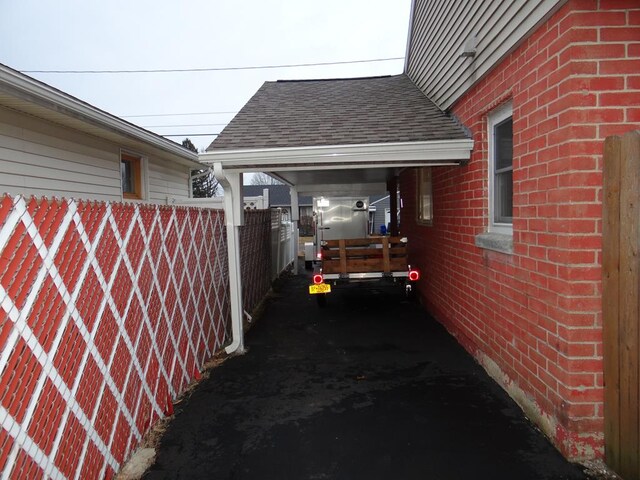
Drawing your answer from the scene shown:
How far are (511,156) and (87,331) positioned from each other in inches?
154

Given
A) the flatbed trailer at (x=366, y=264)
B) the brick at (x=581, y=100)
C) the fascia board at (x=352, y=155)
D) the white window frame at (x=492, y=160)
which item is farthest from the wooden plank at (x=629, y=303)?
the flatbed trailer at (x=366, y=264)

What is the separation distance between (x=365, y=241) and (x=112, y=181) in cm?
443

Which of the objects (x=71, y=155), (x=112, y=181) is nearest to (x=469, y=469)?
(x=71, y=155)

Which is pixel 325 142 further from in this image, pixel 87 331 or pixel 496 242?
pixel 87 331

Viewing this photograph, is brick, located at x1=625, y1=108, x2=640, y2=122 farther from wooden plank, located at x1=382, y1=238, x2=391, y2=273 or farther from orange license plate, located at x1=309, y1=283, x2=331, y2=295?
orange license plate, located at x1=309, y1=283, x2=331, y2=295

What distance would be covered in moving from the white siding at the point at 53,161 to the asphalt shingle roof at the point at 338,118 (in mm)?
2198

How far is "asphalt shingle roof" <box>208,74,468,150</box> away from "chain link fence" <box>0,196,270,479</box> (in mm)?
1911

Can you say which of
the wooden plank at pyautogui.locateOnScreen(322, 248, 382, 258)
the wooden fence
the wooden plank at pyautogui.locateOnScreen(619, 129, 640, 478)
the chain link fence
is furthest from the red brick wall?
the wooden plank at pyautogui.locateOnScreen(322, 248, 382, 258)

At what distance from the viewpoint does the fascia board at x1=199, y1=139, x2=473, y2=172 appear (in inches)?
208

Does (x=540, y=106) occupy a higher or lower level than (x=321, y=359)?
higher

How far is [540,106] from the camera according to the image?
11.4 ft

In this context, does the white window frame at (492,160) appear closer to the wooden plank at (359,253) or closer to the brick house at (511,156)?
the brick house at (511,156)

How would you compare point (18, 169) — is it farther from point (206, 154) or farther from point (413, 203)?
point (413, 203)

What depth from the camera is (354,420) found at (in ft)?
12.6
